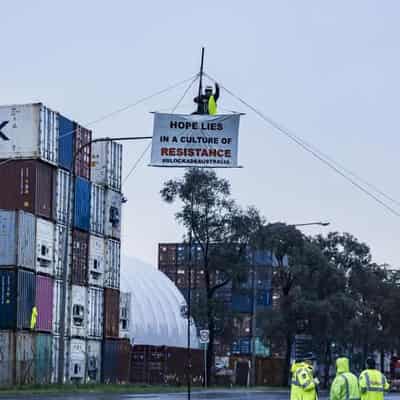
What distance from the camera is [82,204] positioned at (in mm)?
54781

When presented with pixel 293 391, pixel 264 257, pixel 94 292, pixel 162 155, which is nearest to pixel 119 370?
pixel 94 292

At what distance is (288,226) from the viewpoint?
7312 cm

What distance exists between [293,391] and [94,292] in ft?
124

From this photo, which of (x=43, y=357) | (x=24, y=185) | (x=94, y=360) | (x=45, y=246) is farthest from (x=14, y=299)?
(x=94, y=360)

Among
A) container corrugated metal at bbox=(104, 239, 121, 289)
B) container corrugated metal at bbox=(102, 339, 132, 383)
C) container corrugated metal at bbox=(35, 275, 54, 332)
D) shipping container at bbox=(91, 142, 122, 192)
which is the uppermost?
shipping container at bbox=(91, 142, 122, 192)

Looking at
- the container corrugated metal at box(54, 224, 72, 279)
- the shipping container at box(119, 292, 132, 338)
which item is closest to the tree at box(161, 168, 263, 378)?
the shipping container at box(119, 292, 132, 338)

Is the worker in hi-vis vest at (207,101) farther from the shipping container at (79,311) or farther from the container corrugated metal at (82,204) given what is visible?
the shipping container at (79,311)

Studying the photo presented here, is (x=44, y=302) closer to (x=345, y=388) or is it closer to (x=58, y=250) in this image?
(x=58, y=250)

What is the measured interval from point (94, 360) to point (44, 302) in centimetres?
625

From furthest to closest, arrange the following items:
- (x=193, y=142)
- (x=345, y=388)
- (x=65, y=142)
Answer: (x=65, y=142) < (x=193, y=142) < (x=345, y=388)

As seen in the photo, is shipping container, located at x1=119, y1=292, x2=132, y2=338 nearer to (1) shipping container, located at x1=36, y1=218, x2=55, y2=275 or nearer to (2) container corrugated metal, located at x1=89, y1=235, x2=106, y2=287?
(2) container corrugated metal, located at x1=89, y1=235, x2=106, y2=287

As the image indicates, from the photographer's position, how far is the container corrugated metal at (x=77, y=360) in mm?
54000

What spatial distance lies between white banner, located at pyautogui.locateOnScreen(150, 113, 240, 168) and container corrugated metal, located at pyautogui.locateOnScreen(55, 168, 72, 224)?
69.9ft

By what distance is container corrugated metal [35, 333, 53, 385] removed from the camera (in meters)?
50.3
